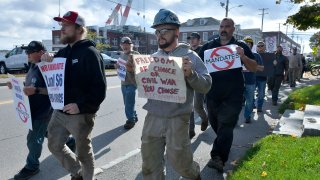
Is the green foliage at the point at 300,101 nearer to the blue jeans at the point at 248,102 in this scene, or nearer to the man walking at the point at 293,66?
the blue jeans at the point at 248,102

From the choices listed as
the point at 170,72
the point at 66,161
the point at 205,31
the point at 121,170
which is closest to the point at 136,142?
the point at 121,170

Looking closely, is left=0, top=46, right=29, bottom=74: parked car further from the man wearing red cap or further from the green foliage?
the man wearing red cap

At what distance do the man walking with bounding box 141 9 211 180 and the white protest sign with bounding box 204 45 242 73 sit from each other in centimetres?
150

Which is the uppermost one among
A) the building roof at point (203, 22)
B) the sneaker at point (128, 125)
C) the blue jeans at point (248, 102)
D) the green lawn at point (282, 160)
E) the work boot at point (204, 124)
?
the building roof at point (203, 22)

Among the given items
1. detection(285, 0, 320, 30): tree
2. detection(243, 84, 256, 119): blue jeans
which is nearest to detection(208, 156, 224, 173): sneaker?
detection(243, 84, 256, 119): blue jeans

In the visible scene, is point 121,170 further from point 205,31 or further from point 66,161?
point 205,31

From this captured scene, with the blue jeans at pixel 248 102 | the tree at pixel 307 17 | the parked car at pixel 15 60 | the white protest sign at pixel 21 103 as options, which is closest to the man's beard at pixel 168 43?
the white protest sign at pixel 21 103

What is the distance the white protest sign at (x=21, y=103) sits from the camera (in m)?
4.28

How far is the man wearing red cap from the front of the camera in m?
3.75

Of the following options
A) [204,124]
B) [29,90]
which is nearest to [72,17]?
[29,90]

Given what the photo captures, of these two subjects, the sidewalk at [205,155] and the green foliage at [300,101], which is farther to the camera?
the green foliage at [300,101]

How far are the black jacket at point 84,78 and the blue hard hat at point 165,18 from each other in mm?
836

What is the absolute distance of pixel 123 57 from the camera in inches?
301

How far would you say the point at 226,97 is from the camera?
4938 mm
